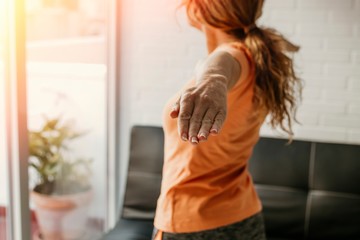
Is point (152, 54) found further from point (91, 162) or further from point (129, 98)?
point (91, 162)

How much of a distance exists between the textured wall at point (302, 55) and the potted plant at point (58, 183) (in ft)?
1.57

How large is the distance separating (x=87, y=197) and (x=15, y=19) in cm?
119

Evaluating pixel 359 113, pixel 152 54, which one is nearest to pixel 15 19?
pixel 152 54

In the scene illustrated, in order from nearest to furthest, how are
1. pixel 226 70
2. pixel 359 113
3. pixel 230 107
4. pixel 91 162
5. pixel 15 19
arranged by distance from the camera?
1. pixel 226 70
2. pixel 230 107
3. pixel 15 19
4. pixel 359 113
5. pixel 91 162

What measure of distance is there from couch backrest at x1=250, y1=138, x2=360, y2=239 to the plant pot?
1004mm

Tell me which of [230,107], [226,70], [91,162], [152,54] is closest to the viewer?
[226,70]

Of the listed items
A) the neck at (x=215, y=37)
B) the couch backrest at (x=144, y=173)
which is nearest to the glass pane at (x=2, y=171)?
the couch backrest at (x=144, y=173)

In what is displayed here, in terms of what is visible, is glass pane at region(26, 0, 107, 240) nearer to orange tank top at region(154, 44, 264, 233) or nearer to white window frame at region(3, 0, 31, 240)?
white window frame at region(3, 0, 31, 240)

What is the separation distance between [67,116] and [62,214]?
1.79 ft

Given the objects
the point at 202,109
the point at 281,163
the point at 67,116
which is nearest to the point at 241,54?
the point at 202,109

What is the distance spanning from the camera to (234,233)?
1.30 metres

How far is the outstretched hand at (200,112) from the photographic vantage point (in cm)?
76

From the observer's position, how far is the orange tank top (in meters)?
1.21

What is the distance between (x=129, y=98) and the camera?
108 inches
